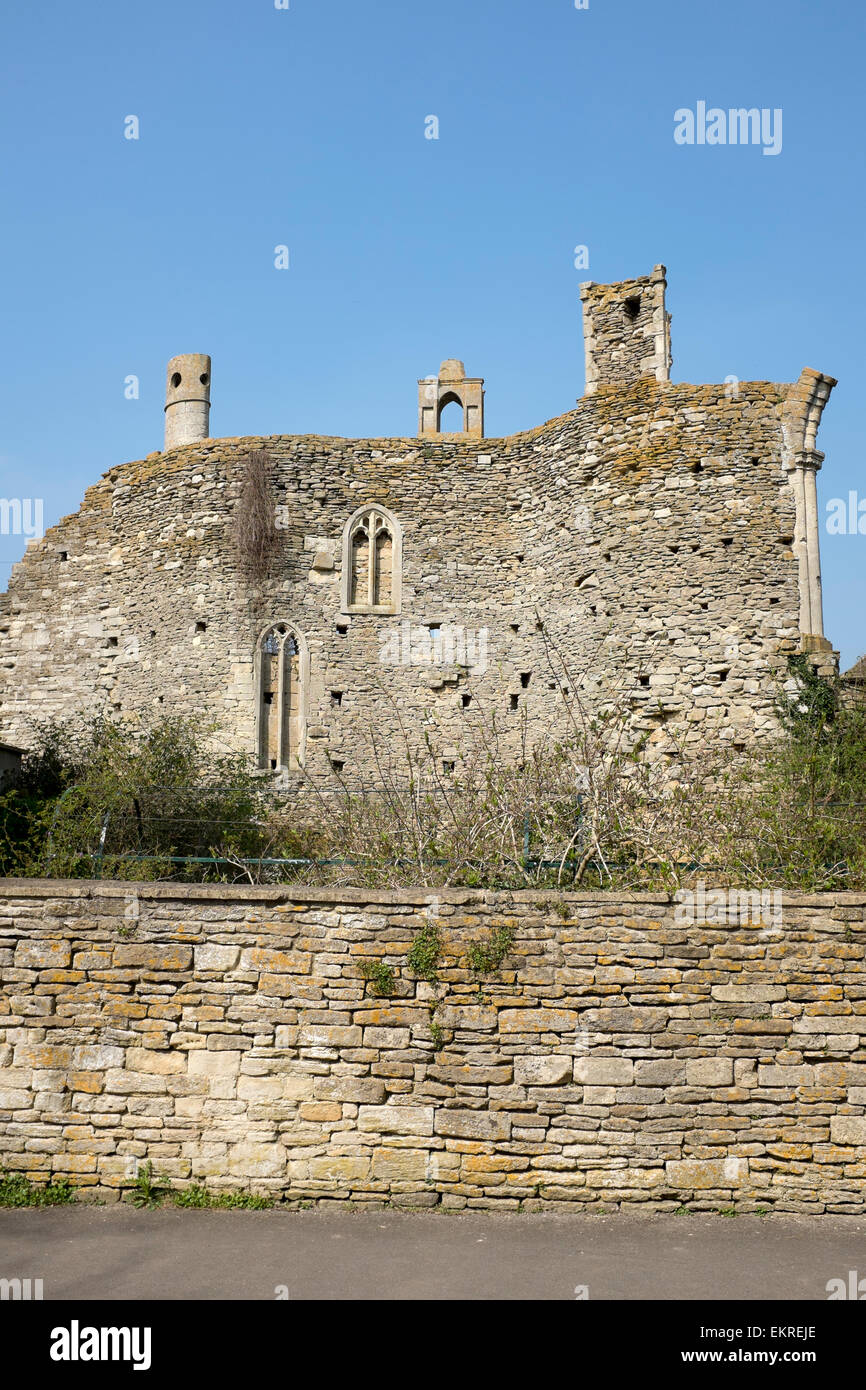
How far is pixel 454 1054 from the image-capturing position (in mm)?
8500

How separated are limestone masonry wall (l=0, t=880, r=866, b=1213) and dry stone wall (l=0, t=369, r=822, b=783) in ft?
26.3

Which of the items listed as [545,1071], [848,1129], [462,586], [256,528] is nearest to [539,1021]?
[545,1071]

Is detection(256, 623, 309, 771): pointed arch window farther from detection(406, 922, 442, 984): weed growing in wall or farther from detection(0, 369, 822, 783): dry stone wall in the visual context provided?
detection(406, 922, 442, 984): weed growing in wall

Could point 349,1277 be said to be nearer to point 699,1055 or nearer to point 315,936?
point 315,936

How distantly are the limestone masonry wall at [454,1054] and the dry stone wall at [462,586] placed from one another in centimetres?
803

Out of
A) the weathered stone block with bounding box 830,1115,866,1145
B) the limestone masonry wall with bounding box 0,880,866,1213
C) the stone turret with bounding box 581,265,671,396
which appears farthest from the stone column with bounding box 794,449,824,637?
the weathered stone block with bounding box 830,1115,866,1145

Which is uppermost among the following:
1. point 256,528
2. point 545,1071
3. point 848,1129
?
point 256,528

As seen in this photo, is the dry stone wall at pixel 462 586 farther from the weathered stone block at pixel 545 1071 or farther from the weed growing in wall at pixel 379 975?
the weed growing in wall at pixel 379 975

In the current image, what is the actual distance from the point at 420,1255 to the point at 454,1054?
1401 mm

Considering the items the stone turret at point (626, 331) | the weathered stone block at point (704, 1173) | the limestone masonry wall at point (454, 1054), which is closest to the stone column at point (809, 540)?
the stone turret at point (626, 331)

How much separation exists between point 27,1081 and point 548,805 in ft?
15.5

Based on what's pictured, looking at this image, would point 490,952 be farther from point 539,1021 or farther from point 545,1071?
point 545,1071

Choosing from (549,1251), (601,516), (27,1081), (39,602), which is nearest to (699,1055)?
(549,1251)

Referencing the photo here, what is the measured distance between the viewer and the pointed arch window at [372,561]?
66.5ft
